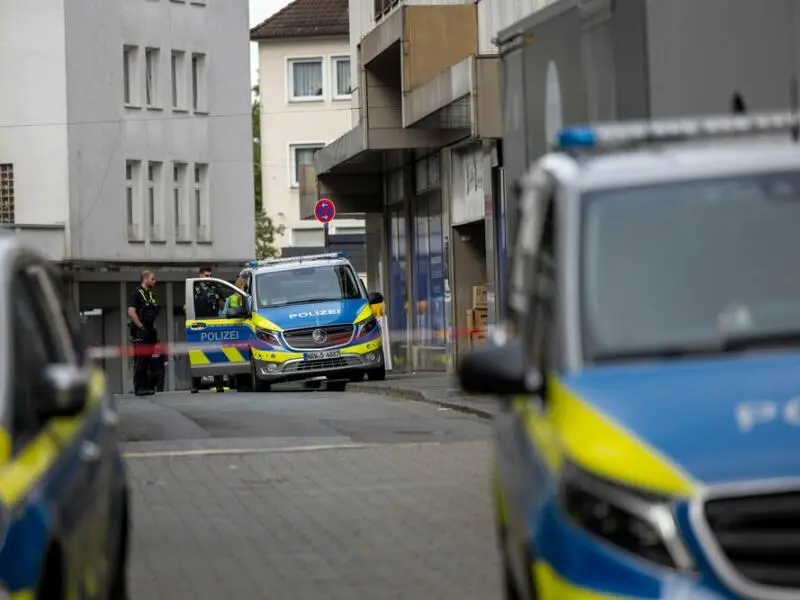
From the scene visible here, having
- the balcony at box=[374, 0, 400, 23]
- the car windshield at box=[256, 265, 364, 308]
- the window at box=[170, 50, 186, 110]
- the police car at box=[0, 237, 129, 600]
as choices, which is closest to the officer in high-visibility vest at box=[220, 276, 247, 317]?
the car windshield at box=[256, 265, 364, 308]

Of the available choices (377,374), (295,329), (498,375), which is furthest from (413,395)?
(498,375)

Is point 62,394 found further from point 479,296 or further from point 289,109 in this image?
point 289,109

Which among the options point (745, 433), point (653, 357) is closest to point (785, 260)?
point (653, 357)

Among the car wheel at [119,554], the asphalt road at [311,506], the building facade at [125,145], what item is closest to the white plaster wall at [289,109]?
the building facade at [125,145]

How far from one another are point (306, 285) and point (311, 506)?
19.1m

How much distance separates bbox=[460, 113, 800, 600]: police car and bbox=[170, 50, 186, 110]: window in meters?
55.3

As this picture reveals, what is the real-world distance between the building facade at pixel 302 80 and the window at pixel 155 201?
21948 millimetres

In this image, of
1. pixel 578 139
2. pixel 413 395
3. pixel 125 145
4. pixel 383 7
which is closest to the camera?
pixel 578 139

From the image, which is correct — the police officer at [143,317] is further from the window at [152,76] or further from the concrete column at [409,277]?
the window at [152,76]

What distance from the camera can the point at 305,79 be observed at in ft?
281

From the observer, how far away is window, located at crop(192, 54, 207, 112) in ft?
207

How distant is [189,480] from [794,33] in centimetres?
588

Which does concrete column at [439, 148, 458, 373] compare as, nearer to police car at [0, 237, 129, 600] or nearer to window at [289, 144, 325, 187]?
police car at [0, 237, 129, 600]

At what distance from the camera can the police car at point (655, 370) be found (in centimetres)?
543
